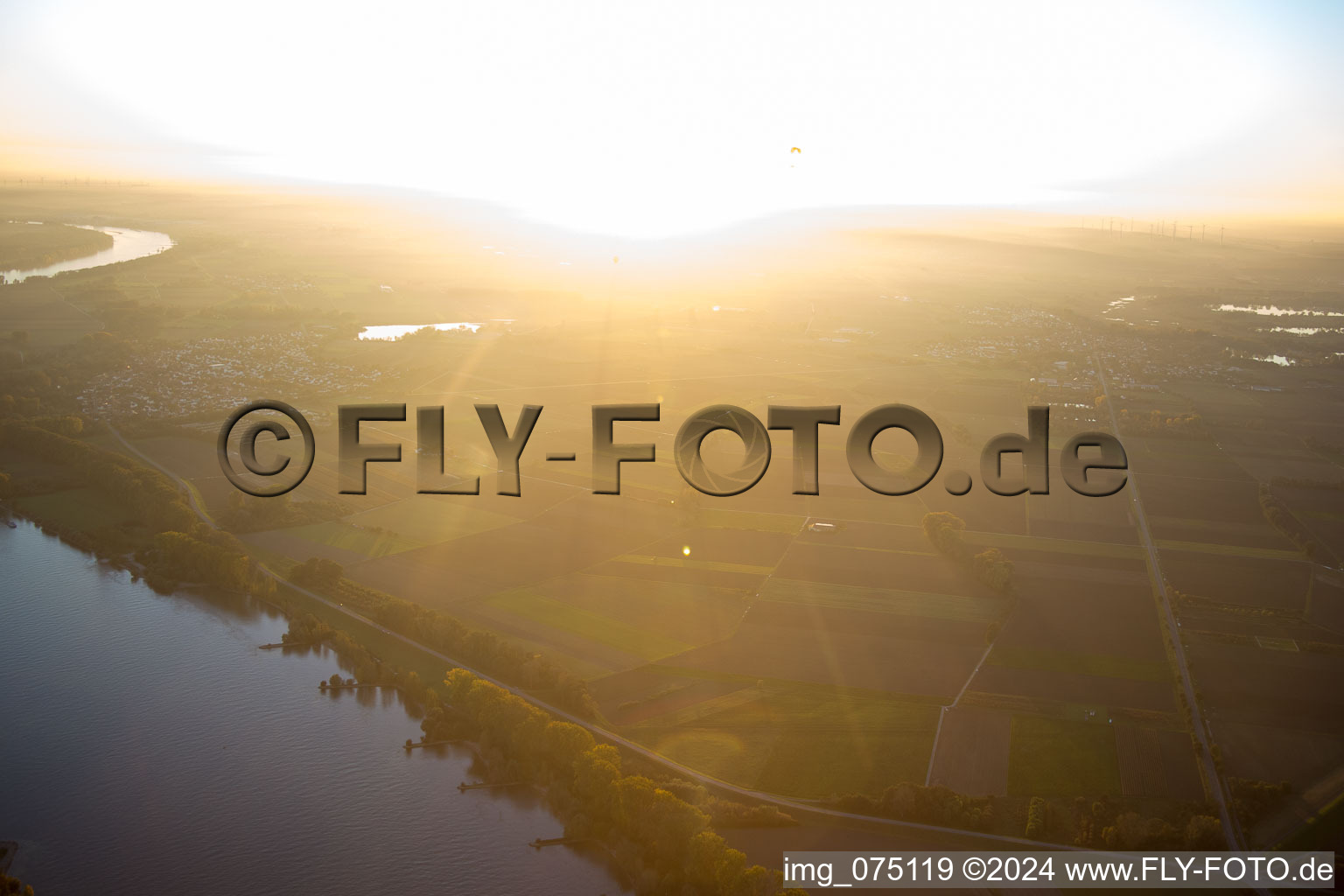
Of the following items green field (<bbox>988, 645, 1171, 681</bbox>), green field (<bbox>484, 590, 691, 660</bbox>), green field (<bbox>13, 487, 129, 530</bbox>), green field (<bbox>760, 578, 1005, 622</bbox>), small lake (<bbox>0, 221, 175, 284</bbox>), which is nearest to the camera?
green field (<bbox>988, 645, 1171, 681</bbox>)

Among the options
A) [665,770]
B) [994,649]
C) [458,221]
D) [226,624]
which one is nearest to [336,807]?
[665,770]

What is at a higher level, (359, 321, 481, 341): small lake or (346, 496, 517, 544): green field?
(359, 321, 481, 341): small lake

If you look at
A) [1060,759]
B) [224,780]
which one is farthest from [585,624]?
[1060,759]

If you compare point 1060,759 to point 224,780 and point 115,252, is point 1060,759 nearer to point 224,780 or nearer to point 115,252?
point 224,780

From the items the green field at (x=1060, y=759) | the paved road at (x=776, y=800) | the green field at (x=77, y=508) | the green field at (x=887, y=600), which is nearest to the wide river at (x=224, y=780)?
the paved road at (x=776, y=800)

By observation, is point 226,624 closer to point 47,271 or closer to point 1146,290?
point 47,271

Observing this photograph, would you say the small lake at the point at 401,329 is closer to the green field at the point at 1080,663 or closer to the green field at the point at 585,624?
the green field at the point at 585,624

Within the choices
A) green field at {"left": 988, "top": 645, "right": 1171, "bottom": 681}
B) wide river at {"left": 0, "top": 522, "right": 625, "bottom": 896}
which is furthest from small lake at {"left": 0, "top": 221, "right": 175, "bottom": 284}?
green field at {"left": 988, "top": 645, "right": 1171, "bottom": 681}

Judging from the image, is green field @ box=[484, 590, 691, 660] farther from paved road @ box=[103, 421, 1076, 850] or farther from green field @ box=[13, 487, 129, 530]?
green field @ box=[13, 487, 129, 530]
